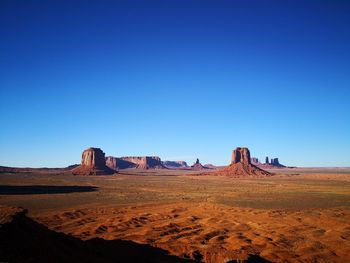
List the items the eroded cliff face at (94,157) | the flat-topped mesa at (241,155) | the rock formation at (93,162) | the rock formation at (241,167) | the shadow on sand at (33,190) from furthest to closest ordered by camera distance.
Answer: the eroded cliff face at (94,157), the rock formation at (93,162), the flat-topped mesa at (241,155), the rock formation at (241,167), the shadow on sand at (33,190)

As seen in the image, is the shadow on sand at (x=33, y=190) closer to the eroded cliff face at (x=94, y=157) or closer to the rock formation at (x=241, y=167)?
the rock formation at (x=241, y=167)

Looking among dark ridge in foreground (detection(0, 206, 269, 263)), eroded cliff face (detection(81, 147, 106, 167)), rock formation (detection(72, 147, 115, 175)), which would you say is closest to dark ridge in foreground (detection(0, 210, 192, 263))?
dark ridge in foreground (detection(0, 206, 269, 263))

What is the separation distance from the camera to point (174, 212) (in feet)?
77.2

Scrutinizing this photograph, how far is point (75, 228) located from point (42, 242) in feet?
30.9

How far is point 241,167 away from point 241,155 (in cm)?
967

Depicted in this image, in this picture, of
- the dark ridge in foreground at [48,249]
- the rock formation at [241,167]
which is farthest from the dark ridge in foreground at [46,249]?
the rock formation at [241,167]

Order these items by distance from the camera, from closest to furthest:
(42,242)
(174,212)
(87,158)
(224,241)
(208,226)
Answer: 1. (42,242)
2. (224,241)
3. (208,226)
4. (174,212)
5. (87,158)

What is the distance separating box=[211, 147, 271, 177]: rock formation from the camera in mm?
106400

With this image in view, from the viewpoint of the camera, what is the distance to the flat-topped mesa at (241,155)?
118 m

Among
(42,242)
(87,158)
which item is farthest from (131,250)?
(87,158)

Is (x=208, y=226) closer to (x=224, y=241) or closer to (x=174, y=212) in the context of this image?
(x=224, y=241)

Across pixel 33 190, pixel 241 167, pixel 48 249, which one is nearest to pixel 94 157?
pixel 241 167

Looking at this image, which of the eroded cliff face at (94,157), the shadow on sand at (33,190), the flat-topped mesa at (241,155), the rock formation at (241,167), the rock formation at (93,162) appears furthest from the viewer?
the eroded cliff face at (94,157)

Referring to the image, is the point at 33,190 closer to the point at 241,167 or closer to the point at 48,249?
the point at 48,249
